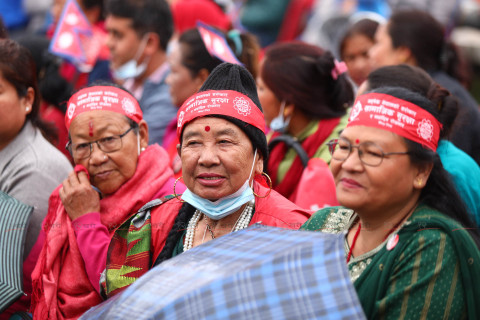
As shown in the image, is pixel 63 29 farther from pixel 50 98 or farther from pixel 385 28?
pixel 385 28

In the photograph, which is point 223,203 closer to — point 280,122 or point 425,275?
point 425,275

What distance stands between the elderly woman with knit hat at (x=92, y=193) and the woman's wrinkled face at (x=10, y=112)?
54cm

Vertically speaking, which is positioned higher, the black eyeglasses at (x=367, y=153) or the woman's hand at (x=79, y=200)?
the black eyeglasses at (x=367, y=153)

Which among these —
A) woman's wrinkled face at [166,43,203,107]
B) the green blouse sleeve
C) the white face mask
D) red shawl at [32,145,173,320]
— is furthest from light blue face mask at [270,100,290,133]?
the green blouse sleeve

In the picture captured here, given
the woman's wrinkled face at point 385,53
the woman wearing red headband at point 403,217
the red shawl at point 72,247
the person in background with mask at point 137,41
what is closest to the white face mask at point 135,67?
the person in background with mask at point 137,41

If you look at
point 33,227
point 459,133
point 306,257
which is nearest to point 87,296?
point 33,227

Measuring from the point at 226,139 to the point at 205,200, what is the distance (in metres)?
0.31

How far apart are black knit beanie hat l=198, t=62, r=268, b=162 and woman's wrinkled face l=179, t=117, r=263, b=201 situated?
6 centimetres

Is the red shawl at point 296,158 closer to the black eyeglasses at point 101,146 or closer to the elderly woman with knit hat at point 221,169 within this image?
the elderly woman with knit hat at point 221,169

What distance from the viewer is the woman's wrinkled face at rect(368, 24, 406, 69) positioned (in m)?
5.12

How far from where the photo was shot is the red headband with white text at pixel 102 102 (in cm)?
365

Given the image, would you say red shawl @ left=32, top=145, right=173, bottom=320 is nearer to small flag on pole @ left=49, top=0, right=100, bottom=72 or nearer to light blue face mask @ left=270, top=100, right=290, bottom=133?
light blue face mask @ left=270, top=100, right=290, bottom=133

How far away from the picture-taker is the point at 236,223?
3133 mm

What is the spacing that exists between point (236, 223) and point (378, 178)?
835mm
